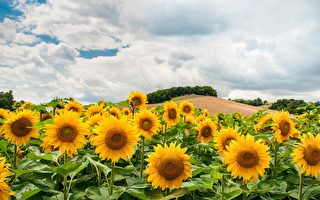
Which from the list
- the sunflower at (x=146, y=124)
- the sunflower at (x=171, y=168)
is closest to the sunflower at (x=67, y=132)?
the sunflower at (x=171, y=168)

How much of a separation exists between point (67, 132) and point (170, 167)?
157cm

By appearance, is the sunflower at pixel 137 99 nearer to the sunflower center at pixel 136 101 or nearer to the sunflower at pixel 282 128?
the sunflower center at pixel 136 101

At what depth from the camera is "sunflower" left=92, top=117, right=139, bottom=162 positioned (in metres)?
5.02

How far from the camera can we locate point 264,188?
4984mm

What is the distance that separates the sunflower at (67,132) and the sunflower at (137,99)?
3.49m

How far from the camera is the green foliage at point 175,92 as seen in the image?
63312 millimetres

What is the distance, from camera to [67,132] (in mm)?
5207

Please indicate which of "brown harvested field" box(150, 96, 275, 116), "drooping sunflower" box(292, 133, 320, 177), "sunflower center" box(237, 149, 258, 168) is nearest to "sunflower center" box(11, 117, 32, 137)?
"sunflower center" box(237, 149, 258, 168)

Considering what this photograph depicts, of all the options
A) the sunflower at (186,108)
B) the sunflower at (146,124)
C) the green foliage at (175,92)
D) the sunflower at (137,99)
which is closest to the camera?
the sunflower at (146,124)

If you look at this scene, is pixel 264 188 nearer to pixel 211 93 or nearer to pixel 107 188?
pixel 107 188

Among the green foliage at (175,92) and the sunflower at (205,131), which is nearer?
the sunflower at (205,131)

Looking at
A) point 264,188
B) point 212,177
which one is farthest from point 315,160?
point 212,177

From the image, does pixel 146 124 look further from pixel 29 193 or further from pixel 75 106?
pixel 75 106

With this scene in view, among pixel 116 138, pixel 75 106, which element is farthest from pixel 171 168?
pixel 75 106
